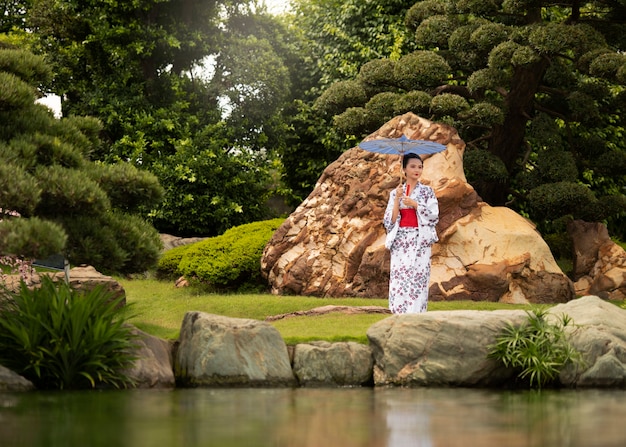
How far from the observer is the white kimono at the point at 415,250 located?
1025cm

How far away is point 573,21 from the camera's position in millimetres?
14617

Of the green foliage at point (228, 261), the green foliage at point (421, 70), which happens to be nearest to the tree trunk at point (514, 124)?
the green foliage at point (421, 70)

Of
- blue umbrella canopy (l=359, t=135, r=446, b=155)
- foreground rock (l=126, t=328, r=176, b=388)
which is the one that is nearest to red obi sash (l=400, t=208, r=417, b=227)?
blue umbrella canopy (l=359, t=135, r=446, b=155)

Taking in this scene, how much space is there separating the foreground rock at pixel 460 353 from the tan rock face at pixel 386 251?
14.8 ft

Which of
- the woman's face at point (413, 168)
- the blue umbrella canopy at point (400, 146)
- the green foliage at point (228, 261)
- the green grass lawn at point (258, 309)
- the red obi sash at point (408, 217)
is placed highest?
the blue umbrella canopy at point (400, 146)

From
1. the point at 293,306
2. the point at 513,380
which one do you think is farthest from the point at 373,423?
the point at 293,306

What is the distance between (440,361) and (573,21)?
880cm

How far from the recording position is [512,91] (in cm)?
1555

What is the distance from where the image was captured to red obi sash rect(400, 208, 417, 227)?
1027 cm

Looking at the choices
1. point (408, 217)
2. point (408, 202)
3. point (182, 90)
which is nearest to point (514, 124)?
point (408, 217)

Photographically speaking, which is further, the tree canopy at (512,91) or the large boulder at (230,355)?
the tree canopy at (512,91)

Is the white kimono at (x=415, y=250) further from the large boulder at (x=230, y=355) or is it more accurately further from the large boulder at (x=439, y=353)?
the large boulder at (x=230, y=355)

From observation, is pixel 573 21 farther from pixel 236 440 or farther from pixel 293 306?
pixel 236 440

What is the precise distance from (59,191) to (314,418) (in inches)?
135
